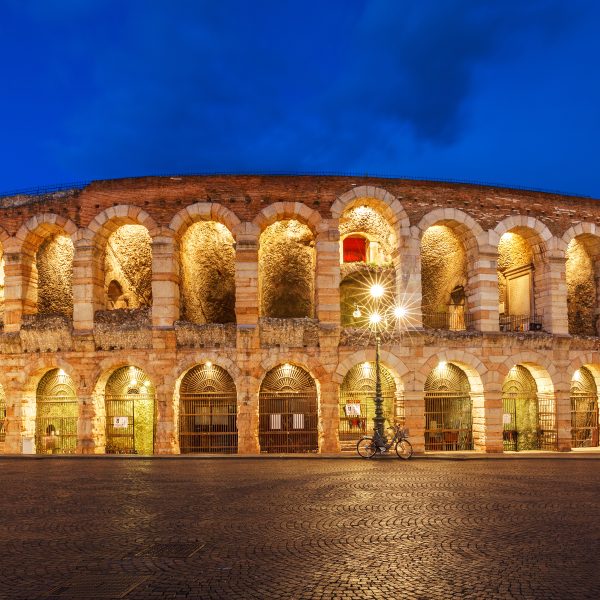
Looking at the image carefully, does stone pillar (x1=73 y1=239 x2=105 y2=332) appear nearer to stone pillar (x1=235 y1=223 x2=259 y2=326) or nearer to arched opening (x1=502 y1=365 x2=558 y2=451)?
stone pillar (x1=235 y1=223 x2=259 y2=326)

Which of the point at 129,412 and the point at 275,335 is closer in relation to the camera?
the point at 275,335

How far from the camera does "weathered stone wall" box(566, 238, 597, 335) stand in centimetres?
2419

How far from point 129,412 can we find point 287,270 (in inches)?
314

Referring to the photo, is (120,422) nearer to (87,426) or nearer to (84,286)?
(87,426)

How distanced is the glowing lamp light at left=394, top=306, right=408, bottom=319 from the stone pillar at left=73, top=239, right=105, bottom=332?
10.2 meters

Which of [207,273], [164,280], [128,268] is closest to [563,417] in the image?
[207,273]

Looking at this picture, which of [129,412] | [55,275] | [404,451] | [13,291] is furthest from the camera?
[55,275]

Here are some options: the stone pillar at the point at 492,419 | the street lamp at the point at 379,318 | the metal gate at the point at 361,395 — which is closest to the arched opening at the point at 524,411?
the stone pillar at the point at 492,419

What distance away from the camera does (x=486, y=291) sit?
21438 mm

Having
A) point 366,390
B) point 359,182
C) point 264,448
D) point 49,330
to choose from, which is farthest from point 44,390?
point 359,182

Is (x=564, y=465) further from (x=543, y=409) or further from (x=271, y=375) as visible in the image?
(x=271, y=375)

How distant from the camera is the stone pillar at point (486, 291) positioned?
21359mm

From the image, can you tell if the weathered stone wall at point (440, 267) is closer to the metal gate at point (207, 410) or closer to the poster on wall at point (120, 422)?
the metal gate at point (207, 410)

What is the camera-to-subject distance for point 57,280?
23328 mm
